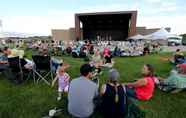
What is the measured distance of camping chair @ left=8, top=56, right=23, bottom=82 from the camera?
21.0 feet

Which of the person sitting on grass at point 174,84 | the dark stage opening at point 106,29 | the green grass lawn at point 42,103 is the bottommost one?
the green grass lawn at point 42,103

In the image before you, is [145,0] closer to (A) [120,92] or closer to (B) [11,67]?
(B) [11,67]

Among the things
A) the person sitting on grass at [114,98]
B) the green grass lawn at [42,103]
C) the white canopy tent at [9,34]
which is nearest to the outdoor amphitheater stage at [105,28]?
the white canopy tent at [9,34]

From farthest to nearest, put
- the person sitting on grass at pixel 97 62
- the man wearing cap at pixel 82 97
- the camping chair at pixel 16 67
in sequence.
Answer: the person sitting on grass at pixel 97 62 → the camping chair at pixel 16 67 → the man wearing cap at pixel 82 97

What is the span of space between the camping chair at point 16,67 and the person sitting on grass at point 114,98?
4064mm

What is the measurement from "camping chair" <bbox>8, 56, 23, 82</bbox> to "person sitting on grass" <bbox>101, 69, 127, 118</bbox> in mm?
4064

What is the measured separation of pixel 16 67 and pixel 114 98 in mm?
4329

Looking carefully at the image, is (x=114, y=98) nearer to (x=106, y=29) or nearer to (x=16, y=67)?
(x=16, y=67)

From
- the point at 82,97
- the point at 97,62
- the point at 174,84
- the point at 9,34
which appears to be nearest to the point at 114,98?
the point at 82,97

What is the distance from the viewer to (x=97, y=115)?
12.5ft

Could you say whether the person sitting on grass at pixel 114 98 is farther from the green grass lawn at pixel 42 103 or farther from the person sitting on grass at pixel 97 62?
the person sitting on grass at pixel 97 62

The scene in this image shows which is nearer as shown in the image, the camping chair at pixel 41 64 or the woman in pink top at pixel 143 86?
the woman in pink top at pixel 143 86

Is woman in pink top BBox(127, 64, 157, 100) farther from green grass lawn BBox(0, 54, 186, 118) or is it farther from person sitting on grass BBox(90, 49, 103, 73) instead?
person sitting on grass BBox(90, 49, 103, 73)

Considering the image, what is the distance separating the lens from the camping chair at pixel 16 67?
6414mm
